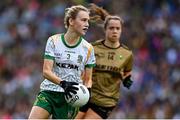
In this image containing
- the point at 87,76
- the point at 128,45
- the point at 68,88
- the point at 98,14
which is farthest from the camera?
the point at 128,45

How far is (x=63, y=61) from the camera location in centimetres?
892

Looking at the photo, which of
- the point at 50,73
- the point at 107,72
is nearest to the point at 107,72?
the point at 107,72

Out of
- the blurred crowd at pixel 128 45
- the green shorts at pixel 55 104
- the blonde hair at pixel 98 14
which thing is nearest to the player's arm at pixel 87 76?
the green shorts at pixel 55 104

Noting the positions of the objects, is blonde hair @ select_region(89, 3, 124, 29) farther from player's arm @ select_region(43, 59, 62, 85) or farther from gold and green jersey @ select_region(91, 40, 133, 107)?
player's arm @ select_region(43, 59, 62, 85)

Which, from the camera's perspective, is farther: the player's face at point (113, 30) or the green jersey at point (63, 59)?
the player's face at point (113, 30)

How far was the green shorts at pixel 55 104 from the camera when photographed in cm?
893

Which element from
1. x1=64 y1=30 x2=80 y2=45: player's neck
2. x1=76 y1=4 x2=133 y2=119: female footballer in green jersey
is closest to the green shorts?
x1=64 y1=30 x2=80 y2=45: player's neck

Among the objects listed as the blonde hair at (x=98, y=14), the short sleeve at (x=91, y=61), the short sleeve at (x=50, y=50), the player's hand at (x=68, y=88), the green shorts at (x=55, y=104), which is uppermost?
the blonde hair at (x=98, y=14)

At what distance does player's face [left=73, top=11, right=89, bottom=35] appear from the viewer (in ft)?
29.1

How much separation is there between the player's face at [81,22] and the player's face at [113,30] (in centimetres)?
111

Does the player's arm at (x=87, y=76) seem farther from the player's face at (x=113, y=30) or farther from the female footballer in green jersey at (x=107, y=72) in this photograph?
the player's face at (x=113, y=30)

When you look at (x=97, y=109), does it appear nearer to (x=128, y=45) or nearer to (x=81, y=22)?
(x=81, y=22)

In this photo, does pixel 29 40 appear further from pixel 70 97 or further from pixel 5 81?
pixel 70 97

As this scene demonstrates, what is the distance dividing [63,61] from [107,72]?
1.21m
